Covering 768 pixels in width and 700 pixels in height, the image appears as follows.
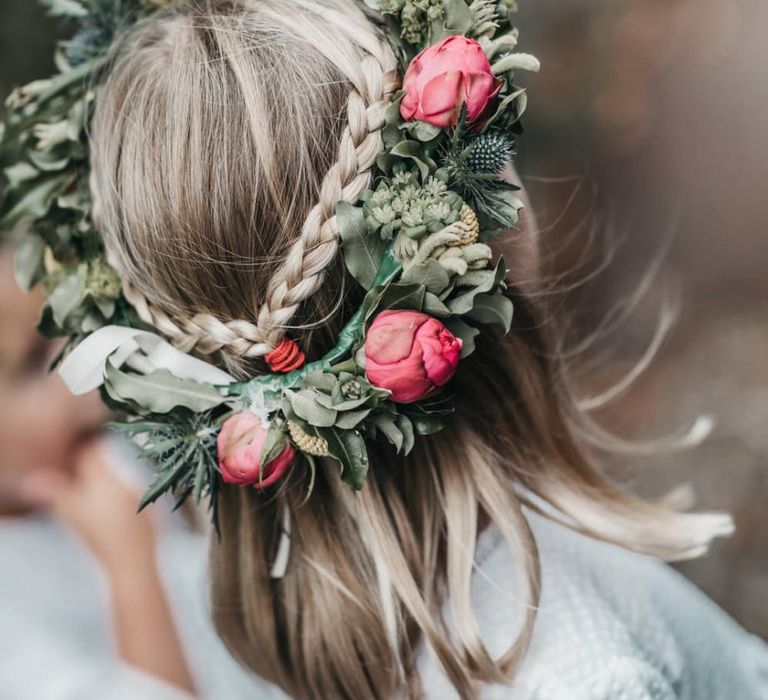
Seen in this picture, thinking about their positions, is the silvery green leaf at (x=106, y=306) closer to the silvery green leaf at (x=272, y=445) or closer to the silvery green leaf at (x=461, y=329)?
the silvery green leaf at (x=272, y=445)

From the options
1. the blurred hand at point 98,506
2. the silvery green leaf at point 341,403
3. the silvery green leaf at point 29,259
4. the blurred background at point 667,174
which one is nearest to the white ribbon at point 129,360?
the silvery green leaf at point 341,403

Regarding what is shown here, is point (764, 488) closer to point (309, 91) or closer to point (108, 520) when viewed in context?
point (108, 520)

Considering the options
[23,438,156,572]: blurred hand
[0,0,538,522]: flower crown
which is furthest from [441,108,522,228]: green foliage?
[23,438,156,572]: blurred hand

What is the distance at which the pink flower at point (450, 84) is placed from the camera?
2.31 ft

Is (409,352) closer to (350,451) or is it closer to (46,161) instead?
(350,451)

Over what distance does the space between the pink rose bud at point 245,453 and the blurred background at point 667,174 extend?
1523 mm

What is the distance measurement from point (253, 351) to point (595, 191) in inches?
65.0

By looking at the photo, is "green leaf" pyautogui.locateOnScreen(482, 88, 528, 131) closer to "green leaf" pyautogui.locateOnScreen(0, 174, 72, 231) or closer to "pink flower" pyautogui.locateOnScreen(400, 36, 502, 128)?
"pink flower" pyautogui.locateOnScreen(400, 36, 502, 128)

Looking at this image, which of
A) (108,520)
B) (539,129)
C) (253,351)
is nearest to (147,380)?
(253,351)

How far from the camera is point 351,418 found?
75 cm

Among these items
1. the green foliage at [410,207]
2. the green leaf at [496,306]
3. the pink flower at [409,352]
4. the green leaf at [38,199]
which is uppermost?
the green foliage at [410,207]

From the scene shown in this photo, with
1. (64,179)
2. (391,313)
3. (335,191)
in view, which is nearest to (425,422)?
(391,313)

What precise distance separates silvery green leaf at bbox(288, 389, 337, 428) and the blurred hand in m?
0.78

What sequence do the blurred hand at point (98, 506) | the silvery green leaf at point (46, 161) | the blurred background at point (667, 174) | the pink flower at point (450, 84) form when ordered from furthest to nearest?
the blurred background at point (667, 174), the blurred hand at point (98, 506), the silvery green leaf at point (46, 161), the pink flower at point (450, 84)
